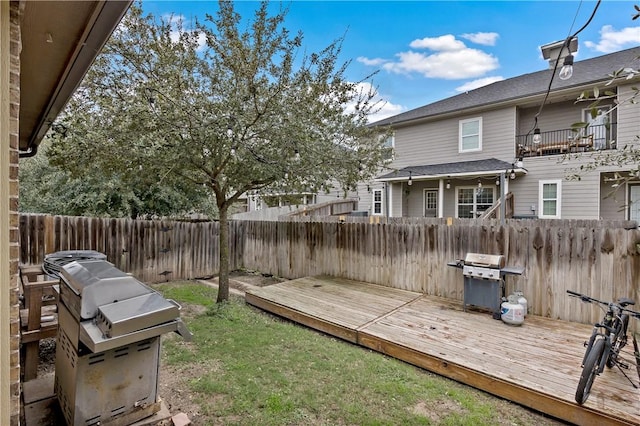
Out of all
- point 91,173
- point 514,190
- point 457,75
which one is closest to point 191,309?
point 91,173

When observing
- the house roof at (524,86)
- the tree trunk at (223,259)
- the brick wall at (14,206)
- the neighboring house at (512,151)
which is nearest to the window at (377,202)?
the neighboring house at (512,151)

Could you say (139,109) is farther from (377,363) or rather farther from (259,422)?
(377,363)

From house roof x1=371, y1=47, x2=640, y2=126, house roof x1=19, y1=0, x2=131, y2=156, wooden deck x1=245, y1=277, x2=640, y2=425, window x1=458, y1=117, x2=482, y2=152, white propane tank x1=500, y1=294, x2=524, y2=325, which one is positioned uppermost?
house roof x1=371, y1=47, x2=640, y2=126

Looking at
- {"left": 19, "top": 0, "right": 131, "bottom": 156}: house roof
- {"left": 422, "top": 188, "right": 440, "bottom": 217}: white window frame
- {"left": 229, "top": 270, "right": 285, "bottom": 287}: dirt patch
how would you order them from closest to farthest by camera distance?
1. {"left": 19, "top": 0, "right": 131, "bottom": 156}: house roof
2. {"left": 229, "top": 270, "right": 285, "bottom": 287}: dirt patch
3. {"left": 422, "top": 188, "right": 440, "bottom": 217}: white window frame

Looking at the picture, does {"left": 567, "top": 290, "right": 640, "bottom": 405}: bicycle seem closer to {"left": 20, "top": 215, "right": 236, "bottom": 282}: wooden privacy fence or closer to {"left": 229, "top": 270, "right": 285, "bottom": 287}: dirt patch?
{"left": 229, "top": 270, "right": 285, "bottom": 287}: dirt patch

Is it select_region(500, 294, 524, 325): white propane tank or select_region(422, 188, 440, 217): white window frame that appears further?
select_region(422, 188, 440, 217): white window frame

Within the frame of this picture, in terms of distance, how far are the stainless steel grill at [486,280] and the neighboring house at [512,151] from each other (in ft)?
14.5

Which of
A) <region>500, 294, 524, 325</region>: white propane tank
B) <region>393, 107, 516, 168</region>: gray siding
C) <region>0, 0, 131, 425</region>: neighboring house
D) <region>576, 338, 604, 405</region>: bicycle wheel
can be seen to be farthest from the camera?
<region>393, 107, 516, 168</region>: gray siding

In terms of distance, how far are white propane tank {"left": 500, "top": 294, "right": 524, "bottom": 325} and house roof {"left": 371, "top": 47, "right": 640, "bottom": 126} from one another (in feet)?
29.4

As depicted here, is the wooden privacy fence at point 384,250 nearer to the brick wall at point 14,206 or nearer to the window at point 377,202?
the window at point 377,202

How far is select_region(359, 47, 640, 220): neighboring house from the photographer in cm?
970

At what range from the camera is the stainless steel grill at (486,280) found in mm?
4832

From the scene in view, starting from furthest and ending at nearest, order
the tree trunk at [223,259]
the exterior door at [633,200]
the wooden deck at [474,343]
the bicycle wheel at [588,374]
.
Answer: the exterior door at [633,200]
the tree trunk at [223,259]
the wooden deck at [474,343]
the bicycle wheel at [588,374]

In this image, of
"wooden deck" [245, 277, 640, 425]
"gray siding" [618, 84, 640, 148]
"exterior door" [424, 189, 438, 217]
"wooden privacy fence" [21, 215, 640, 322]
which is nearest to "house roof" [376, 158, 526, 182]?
"exterior door" [424, 189, 438, 217]
